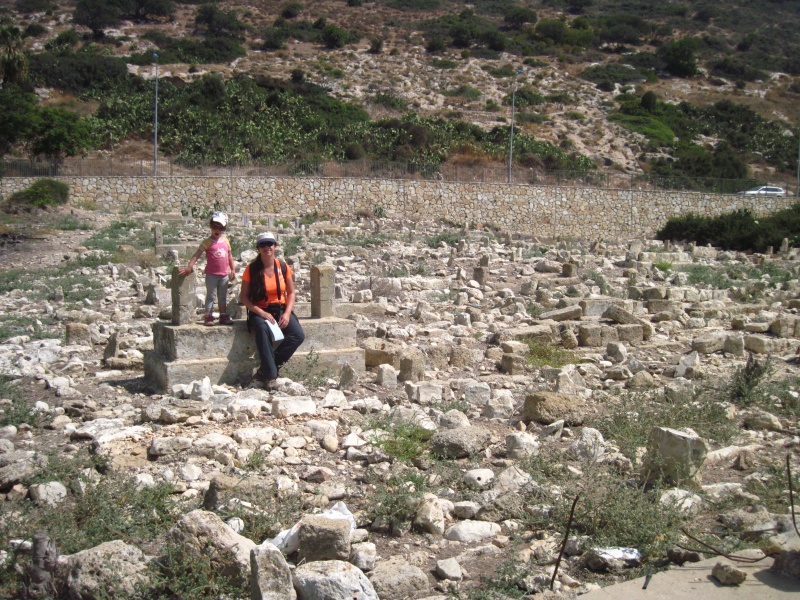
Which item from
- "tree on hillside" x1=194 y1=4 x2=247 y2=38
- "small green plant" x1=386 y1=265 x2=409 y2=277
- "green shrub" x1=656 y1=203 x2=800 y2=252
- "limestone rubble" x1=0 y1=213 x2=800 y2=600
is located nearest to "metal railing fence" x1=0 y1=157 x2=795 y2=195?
"green shrub" x1=656 y1=203 x2=800 y2=252

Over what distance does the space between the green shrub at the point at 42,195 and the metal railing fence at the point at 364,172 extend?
2.10 metres

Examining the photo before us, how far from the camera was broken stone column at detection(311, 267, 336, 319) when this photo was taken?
858 centimetres

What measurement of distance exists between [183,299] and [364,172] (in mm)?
31305

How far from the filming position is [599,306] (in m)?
12.9

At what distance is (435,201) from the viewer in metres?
38.5

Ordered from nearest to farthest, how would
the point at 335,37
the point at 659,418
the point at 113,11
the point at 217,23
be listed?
the point at 659,418 < the point at 113,11 < the point at 217,23 < the point at 335,37

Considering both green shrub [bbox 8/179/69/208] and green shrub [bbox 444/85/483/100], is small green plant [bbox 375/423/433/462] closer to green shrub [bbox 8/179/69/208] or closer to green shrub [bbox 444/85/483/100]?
green shrub [bbox 8/179/69/208]

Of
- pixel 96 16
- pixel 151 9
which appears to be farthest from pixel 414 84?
pixel 96 16

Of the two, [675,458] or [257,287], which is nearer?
[675,458]

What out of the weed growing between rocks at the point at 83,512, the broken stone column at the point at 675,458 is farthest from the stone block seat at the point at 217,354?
the broken stone column at the point at 675,458

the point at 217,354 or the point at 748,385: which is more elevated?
the point at 217,354

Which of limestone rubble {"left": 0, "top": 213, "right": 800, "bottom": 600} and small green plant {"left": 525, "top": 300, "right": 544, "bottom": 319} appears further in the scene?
small green plant {"left": 525, "top": 300, "right": 544, "bottom": 319}

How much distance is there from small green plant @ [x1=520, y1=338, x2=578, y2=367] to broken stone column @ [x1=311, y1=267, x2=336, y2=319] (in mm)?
2574

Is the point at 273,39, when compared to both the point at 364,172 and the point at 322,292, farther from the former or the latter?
the point at 322,292
